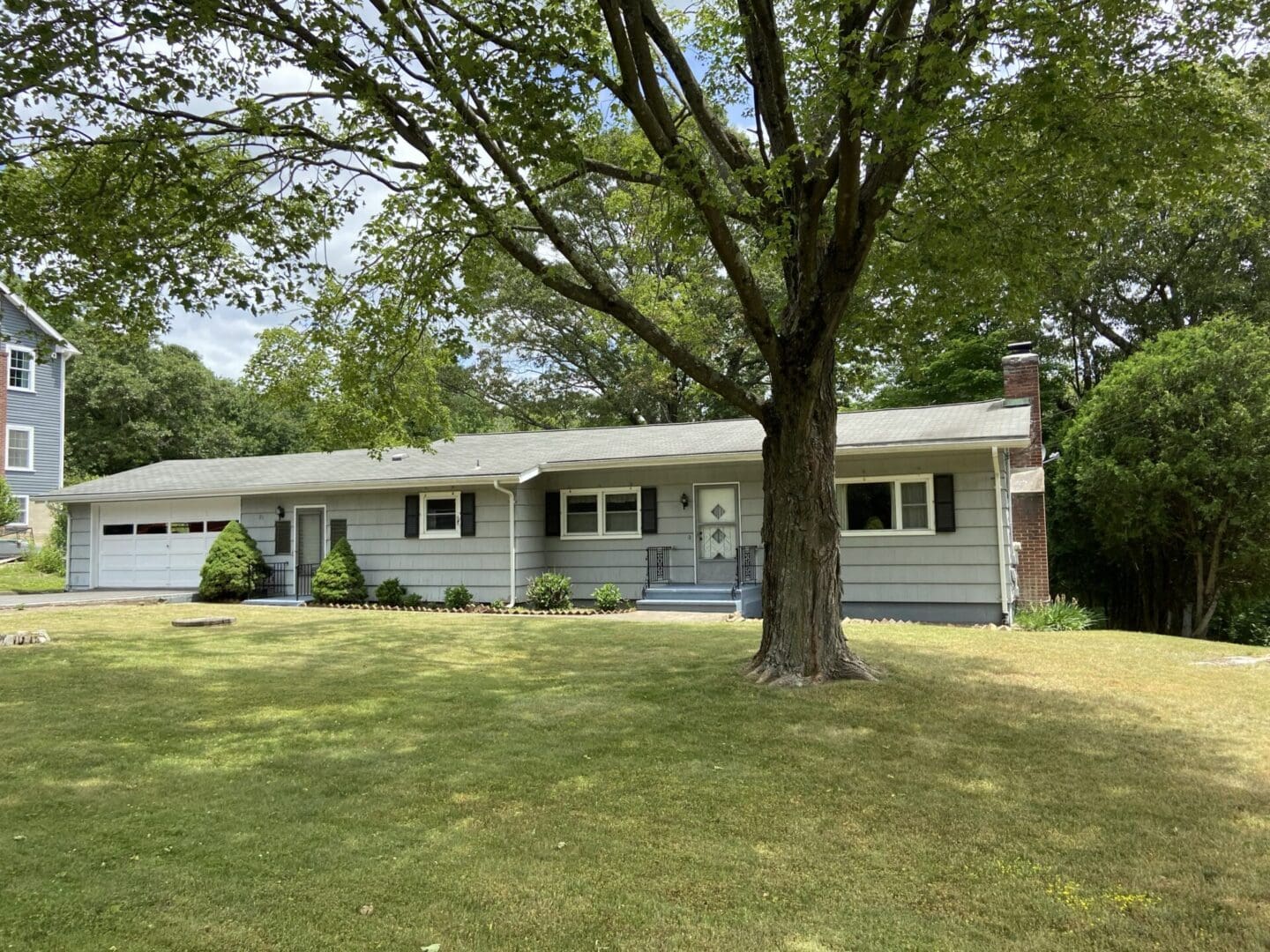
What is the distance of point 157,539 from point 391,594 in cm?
775

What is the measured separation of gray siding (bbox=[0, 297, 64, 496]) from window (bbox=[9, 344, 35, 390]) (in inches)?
6.5

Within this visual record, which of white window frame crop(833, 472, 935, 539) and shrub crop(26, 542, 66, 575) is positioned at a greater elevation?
white window frame crop(833, 472, 935, 539)

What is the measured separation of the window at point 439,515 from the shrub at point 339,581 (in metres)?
1.62

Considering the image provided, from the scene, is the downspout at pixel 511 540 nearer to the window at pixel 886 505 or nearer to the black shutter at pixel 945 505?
the window at pixel 886 505

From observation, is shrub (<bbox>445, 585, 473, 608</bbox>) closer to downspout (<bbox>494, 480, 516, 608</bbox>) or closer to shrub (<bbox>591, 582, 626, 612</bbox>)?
downspout (<bbox>494, 480, 516, 608</bbox>)

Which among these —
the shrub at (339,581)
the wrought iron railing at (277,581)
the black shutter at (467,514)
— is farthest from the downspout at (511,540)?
the wrought iron railing at (277,581)

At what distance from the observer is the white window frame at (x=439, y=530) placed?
16.1m

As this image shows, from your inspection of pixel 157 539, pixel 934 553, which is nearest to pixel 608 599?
A: pixel 934 553

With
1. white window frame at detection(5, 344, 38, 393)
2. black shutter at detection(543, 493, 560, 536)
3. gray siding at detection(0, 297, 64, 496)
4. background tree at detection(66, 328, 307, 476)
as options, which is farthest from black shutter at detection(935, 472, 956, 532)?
background tree at detection(66, 328, 307, 476)

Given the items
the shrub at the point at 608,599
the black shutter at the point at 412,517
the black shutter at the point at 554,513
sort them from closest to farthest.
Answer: the shrub at the point at 608,599 → the black shutter at the point at 554,513 → the black shutter at the point at 412,517

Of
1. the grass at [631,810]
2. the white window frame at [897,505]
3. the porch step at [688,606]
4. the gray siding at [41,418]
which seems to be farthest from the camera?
the gray siding at [41,418]

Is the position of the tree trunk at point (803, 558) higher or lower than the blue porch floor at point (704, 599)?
higher

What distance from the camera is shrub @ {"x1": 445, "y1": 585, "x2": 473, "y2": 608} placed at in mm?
15547

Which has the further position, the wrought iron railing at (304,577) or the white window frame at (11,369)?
the white window frame at (11,369)
